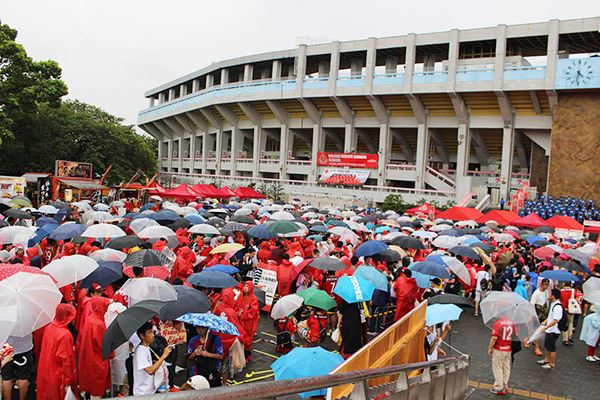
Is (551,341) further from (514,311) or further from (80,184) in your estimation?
(80,184)

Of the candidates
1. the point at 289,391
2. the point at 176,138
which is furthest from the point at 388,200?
the point at 176,138

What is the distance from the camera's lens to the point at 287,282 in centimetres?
966

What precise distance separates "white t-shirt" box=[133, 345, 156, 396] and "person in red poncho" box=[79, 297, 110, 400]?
948 millimetres

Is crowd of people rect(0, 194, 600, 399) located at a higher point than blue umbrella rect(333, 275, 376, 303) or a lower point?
lower

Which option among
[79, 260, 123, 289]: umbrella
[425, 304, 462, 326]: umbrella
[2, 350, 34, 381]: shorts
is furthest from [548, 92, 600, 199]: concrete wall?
[2, 350, 34, 381]: shorts

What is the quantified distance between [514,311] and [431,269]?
8.17 ft

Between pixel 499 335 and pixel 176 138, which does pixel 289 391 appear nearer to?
pixel 499 335

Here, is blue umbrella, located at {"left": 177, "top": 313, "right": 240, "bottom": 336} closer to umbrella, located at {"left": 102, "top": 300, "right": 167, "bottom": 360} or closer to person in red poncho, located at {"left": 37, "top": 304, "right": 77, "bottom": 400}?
umbrella, located at {"left": 102, "top": 300, "right": 167, "bottom": 360}

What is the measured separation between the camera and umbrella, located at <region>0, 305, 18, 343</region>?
16.2ft

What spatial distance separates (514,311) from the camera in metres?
6.89

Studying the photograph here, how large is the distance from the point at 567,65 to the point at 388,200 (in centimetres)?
1363

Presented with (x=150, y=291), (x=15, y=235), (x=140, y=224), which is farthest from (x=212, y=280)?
(x=140, y=224)

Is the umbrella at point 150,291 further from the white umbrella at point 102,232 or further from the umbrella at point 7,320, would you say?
the white umbrella at point 102,232

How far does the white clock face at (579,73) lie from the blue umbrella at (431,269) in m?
24.9
